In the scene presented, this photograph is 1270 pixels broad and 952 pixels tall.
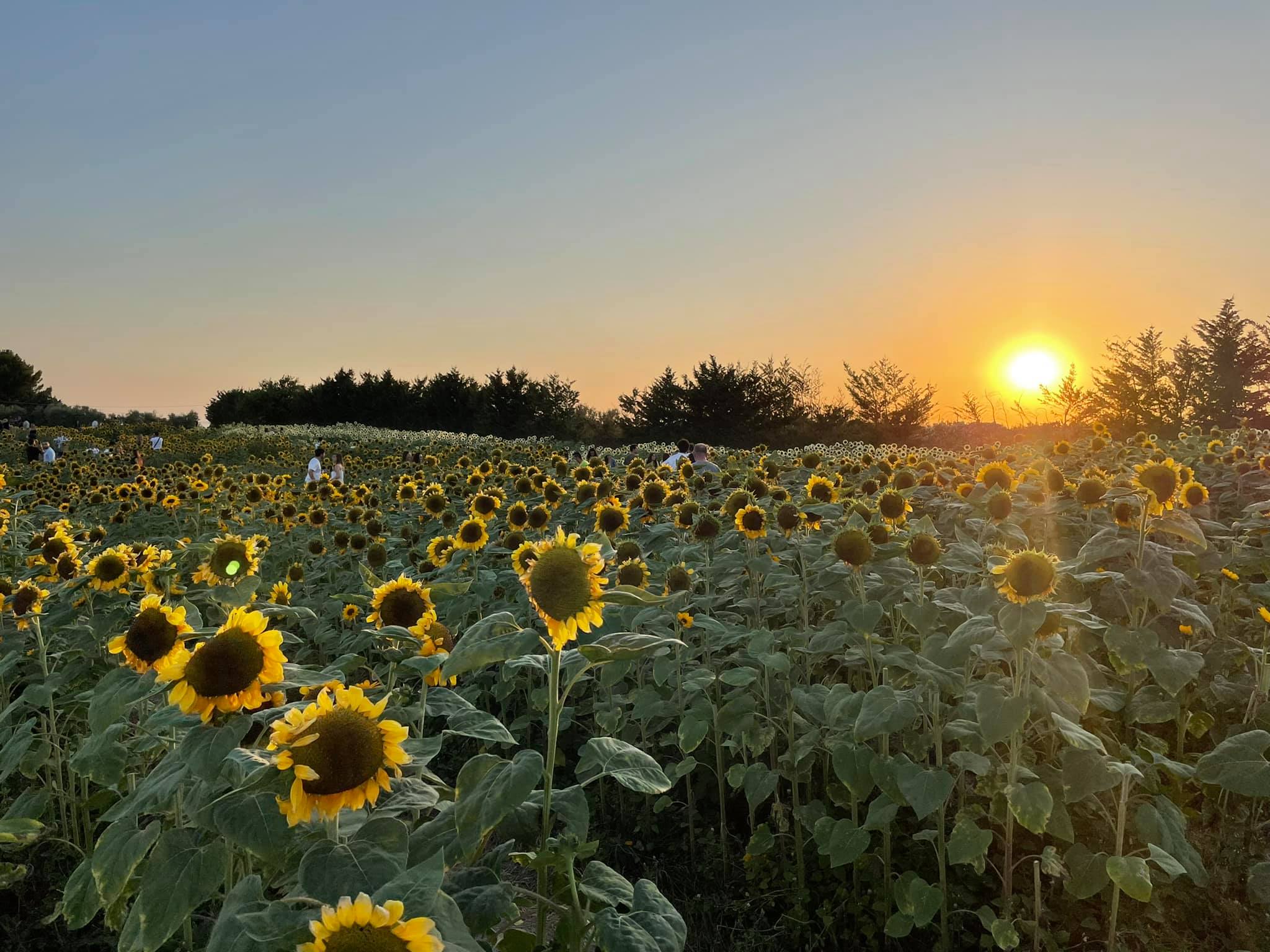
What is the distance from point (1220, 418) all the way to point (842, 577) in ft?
139

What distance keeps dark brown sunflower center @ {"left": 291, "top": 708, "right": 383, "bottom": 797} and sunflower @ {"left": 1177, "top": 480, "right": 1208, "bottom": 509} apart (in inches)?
181

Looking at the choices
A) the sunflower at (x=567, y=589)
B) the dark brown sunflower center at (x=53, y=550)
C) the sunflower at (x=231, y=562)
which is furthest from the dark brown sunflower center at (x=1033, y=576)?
the dark brown sunflower center at (x=53, y=550)

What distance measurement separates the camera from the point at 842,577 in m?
3.69

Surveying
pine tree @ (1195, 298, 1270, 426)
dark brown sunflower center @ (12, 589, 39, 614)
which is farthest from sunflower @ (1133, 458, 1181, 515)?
pine tree @ (1195, 298, 1270, 426)

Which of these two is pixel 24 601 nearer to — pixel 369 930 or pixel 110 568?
pixel 110 568

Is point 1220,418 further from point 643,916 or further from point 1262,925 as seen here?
point 643,916

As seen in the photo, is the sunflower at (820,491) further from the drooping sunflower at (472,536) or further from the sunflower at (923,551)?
the drooping sunflower at (472,536)

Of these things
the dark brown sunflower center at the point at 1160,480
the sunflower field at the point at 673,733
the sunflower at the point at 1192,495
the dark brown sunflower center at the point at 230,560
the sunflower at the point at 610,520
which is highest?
the dark brown sunflower center at the point at 1160,480

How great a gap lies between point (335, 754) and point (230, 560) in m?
2.42

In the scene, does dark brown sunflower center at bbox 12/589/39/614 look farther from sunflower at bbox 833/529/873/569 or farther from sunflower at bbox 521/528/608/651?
sunflower at bbox 833/529/873/569

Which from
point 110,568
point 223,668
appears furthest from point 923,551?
point 110,568

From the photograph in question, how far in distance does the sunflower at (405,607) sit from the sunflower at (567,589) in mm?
679

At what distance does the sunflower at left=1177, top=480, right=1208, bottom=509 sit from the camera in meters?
4.36

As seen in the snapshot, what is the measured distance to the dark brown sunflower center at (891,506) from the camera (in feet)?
14.8
